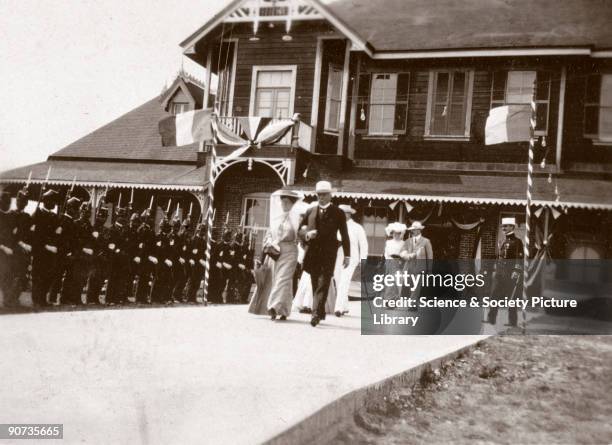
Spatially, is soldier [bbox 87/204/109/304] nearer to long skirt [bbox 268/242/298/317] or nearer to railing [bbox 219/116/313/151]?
long skirt [bbox 268/242/298/317]

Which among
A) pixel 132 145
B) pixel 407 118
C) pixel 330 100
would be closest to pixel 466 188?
pixel 407 118

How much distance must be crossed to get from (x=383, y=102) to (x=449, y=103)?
1.38 m

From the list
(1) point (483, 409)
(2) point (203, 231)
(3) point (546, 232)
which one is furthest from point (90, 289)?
(3) point (546, 232)

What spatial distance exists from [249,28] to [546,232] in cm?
641

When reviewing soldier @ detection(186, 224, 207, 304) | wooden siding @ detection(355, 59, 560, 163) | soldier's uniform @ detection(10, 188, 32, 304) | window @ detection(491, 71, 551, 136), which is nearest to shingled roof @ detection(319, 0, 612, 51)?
wooden siding @ detection(355, 59, 560, 163)

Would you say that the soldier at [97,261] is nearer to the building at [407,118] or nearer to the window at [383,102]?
the building at [407,118]

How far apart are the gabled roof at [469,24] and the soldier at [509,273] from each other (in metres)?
5.16

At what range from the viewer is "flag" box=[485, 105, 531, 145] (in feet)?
33.2

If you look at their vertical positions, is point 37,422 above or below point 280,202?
below

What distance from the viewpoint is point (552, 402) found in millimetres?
4867

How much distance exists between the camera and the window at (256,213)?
10.8 m

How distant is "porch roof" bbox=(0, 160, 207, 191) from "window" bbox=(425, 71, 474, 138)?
497cm

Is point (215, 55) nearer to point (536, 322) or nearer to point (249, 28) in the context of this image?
point (249, 28)

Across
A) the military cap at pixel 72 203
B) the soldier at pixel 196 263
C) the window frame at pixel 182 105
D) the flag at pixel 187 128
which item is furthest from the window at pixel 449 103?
the military cap at pixel 72 203
